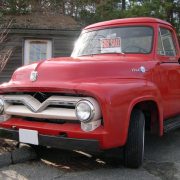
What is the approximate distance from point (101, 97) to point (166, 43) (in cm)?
261

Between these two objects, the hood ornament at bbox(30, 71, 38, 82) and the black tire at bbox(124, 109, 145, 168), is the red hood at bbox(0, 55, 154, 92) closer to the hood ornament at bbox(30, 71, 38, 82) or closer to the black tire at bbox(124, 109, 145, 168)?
the hood ornament at bbox(30, 71, 38, 82)

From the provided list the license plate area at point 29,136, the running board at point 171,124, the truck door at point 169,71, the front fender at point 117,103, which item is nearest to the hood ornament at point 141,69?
the front fender at point 117,103

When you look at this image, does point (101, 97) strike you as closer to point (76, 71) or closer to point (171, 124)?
point (76, 71)

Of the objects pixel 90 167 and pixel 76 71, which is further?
pixel 90 167

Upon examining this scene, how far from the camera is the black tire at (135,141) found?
5.25 m

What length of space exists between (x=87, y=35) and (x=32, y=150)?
224 cm

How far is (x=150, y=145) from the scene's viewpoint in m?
7.06

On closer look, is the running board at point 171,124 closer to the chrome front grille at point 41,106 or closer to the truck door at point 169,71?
the truck door at point 169,71

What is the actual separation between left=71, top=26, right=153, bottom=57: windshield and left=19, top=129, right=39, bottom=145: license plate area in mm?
1929

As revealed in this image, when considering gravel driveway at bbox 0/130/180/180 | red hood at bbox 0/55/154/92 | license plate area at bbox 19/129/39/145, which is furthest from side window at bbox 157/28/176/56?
license plate area at bbox 19/129/39/145

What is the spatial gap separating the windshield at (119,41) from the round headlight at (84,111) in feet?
6.00

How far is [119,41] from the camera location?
650 cm

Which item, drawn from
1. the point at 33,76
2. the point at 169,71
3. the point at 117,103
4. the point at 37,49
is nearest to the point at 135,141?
the point at 117,103

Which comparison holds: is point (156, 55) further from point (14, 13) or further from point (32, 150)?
point (14, 13)
